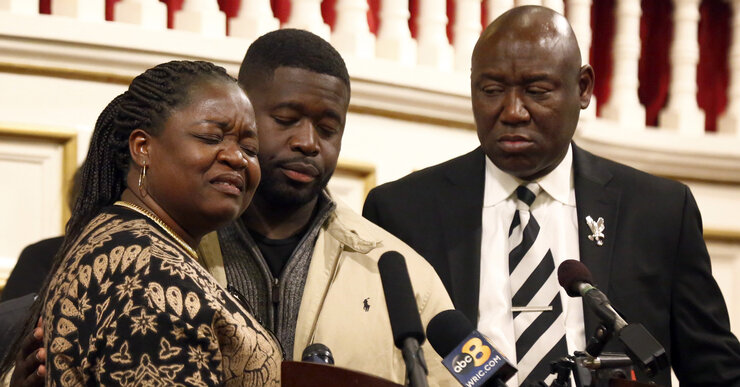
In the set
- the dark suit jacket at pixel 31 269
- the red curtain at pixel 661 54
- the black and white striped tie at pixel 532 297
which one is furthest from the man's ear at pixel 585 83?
the red curtain at pixel 661 54

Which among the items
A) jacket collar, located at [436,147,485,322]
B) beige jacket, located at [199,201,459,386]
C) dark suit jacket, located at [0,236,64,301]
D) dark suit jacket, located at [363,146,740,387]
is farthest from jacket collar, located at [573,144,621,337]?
dark suit jacket, located at [0,236,64,301]

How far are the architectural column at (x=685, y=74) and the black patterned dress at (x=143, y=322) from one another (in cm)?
320

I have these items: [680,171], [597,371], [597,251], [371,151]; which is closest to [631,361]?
[597,371]

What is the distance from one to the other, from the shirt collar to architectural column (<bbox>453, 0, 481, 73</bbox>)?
4.11 ft

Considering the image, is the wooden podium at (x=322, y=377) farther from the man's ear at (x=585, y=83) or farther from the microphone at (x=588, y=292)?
the man's ear at (x=585, y=83)

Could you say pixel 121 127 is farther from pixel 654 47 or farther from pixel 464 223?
pixel 654 47

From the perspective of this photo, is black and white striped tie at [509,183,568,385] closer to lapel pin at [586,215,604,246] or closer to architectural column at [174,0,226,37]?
lapel pin at [586,215,604,246]

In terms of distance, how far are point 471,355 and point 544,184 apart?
1.36 metres

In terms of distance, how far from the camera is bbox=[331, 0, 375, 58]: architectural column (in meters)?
4.46

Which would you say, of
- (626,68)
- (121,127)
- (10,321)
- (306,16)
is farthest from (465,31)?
(121,127)

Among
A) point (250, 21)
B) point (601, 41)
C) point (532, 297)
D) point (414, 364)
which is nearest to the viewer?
point (414, 364)

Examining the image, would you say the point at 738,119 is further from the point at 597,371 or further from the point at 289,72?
the point at 597,371

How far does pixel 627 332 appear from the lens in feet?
7.52

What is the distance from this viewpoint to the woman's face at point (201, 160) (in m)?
2.42
